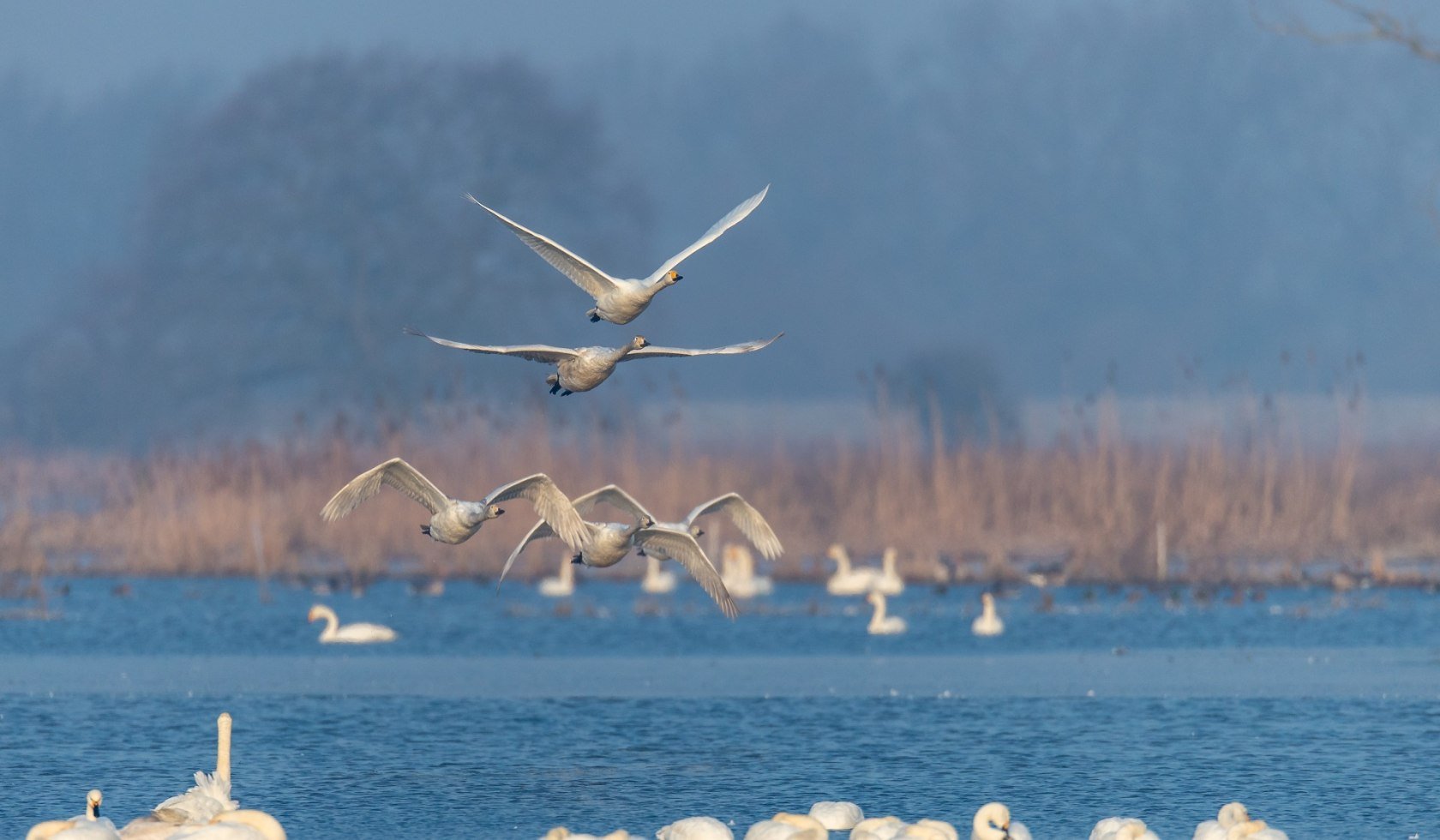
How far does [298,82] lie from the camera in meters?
58.8

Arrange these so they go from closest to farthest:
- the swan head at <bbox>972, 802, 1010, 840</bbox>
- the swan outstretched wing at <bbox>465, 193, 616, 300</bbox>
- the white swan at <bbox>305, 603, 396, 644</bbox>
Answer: the swan outstretched wing at <bbox>465, 193, 616, 300</bbox>
the swan head at <bbox>972, 802, 1010, 840</bbox>
the white swan at <bbox>305, 603, 396, 644</bbox>

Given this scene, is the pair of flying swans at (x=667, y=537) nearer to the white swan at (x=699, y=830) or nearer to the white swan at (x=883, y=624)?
the white swan at (x=699, y=830)

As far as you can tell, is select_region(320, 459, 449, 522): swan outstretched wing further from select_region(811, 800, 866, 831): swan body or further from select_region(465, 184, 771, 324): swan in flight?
select_region(811, 800, 866, 831): swan body

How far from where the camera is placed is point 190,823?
13.7 metres

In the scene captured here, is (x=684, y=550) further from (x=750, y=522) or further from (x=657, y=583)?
(x=657, y=583)

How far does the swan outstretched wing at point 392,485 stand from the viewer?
13328mm

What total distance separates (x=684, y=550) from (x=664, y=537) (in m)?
0.16

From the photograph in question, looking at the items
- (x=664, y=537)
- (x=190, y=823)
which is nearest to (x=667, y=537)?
(x=664, y=537)

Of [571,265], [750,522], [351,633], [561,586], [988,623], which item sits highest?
[571,265]

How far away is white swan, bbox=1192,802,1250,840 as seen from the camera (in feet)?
44.8

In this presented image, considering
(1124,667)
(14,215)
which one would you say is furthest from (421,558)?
(14,215)

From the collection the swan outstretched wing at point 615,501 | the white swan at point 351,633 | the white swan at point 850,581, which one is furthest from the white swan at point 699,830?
the white swan at point 850,581

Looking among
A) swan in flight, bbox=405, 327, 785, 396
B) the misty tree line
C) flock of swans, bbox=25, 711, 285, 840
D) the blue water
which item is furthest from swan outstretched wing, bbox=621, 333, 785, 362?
the misty tree line

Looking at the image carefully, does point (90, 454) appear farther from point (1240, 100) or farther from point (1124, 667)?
point (1240, 100)
